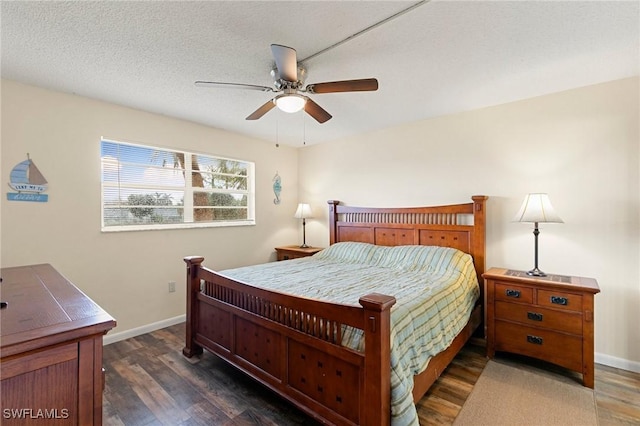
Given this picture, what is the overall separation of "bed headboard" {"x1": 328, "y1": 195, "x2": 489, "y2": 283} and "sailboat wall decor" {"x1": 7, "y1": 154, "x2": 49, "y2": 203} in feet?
10.4

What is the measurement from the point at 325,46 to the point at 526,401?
9.21 feet

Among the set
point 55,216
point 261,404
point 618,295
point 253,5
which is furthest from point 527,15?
point 55,216

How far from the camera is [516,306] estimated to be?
255 cm

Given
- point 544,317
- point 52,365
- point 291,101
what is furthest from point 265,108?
point 544,317

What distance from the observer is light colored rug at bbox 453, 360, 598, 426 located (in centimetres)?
188

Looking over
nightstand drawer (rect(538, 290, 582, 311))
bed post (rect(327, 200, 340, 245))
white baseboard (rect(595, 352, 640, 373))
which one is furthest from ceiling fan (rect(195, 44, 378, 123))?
white baseboard (rect(595, 352, 640, 373))

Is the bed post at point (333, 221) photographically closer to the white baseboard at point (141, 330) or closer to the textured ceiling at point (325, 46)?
the textured ceiling at point (325, 46)

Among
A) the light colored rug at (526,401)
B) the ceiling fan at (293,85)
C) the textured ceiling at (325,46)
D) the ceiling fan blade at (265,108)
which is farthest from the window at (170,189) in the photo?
the light colored rug at (526,401)

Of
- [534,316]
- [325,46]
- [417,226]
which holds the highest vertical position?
[325,46]

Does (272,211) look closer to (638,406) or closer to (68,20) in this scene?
(68,20)

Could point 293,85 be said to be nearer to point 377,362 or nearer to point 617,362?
point 377,362

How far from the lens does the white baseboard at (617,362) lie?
2467mm

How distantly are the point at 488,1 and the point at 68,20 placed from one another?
239cm

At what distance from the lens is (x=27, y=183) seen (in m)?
2.59
